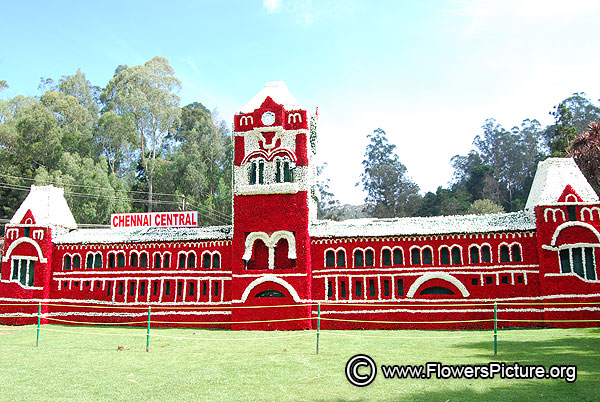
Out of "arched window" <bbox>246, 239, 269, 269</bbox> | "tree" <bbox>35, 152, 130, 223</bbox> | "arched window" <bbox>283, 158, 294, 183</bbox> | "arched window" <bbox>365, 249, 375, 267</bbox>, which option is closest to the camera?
"arched window" <bbox>365, 249, 375, 267</bbox>

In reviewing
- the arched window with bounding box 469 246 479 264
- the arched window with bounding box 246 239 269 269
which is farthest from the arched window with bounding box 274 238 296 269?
the arched window with bounding box 469 246 479 264

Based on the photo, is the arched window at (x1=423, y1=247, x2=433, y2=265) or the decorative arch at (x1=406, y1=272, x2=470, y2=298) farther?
the arched window at (x1=423, y1=247, x2=433, y2=265)

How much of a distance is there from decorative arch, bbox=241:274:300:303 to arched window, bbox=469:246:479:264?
11475 millimetres

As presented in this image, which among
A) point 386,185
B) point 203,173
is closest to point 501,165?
point 386,185

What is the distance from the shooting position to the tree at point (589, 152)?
3638cm

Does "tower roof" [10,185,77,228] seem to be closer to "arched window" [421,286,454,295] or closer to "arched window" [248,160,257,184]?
"arched window" [248,160,257,184]

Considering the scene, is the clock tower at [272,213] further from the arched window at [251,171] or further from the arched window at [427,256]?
the arched window at [427,256]

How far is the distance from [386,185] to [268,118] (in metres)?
44.6

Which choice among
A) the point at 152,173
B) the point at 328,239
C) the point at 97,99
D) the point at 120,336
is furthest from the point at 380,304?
the point at 97,99

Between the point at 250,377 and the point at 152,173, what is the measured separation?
57609 millimetres

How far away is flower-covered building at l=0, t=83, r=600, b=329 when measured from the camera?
30.2 meters

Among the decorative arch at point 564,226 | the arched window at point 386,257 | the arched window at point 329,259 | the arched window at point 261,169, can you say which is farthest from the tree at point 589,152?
the arched window at point 261,169

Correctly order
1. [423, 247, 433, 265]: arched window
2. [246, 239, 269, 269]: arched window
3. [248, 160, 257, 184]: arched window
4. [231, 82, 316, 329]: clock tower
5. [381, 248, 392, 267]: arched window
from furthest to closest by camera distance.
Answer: [248, 160, 257, 184]: arched window → [246, 239, 269, 269]: arched window → [381, 248, 392, 267]: arched window → [231, 82, 316, 329]: clock tower → [423, 247, 433, 265]: arched window

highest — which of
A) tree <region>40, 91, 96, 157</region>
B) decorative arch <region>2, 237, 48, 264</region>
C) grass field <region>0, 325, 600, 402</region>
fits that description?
tree <region>40, 91, 96, 157</region>
